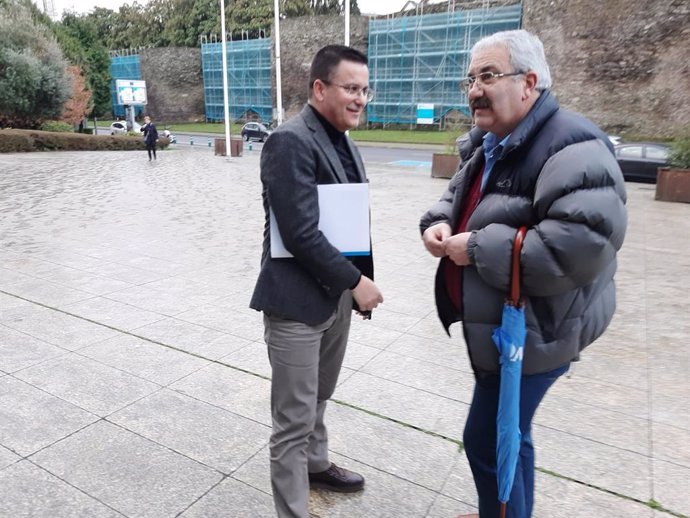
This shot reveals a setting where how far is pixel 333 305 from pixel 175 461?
129 centimetres

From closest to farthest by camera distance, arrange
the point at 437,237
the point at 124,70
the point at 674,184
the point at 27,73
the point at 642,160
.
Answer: the point at 437,237
the point at 674,184
the point at 642,160
the point at 27,73
the point at 124,70

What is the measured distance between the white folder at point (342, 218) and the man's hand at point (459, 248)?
1.13 feet

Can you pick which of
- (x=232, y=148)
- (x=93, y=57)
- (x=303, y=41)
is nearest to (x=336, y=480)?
(x=232, y=148)

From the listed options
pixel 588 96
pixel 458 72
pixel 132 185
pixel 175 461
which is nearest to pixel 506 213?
pixel 175 461

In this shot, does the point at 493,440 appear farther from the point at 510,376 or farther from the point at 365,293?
the point at 365,293

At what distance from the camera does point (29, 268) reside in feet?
19.8

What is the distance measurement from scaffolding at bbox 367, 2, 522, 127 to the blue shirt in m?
34.3

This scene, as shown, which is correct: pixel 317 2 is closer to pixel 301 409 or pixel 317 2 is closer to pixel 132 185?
pixel 132 185

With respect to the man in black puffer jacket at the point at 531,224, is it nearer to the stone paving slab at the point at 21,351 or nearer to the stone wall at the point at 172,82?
the stone paving slab at the point at 21,351

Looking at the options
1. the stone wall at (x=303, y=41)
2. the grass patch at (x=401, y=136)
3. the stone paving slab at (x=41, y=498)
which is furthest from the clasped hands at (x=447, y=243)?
the stone wall at (x=303, y=41)

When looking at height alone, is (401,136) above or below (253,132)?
below

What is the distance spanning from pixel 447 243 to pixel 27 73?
2960 centimetres

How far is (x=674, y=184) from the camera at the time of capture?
1143 centimetres

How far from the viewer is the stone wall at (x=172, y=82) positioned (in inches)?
2063
